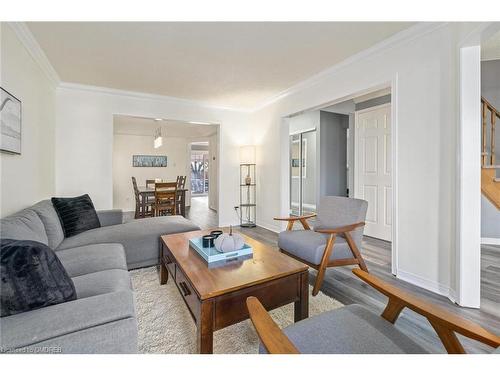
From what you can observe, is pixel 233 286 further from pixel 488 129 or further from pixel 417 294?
pixel 488 129

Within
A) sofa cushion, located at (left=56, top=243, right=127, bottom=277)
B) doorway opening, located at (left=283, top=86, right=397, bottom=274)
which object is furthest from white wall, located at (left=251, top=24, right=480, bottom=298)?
sofa cushion, located at (left=56, top=243, right=127, bottom=277)

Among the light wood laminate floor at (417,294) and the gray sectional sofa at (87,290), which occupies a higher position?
the gray sectional sofa at (87,290)

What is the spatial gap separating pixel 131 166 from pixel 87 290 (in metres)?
6.37

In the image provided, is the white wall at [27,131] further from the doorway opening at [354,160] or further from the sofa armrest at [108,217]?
the doorway opening at [354,160]

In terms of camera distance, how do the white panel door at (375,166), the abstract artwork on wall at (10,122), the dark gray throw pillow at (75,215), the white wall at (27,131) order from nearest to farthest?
the abstract artwork on wall at (10,122), the white wall at (27,131), the dark gray throw pillow at (75,215), the white panel door at (375,166)

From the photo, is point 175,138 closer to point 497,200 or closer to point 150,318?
point 150,318

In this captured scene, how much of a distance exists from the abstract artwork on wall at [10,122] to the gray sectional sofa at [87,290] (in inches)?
21.7

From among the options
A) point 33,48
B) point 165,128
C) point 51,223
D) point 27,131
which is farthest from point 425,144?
point 165,128

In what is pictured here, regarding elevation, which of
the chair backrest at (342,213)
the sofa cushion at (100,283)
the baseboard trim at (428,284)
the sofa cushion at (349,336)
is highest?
the chair backrest at (342,213)

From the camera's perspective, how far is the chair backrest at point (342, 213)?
89.4 inches

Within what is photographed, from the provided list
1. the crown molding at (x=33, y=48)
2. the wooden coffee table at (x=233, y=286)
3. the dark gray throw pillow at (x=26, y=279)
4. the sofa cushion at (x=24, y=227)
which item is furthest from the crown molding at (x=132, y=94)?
the dark gray throw pillow at (x=26, y=279)

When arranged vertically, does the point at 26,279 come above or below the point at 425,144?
below

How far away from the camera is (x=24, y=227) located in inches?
61.7
